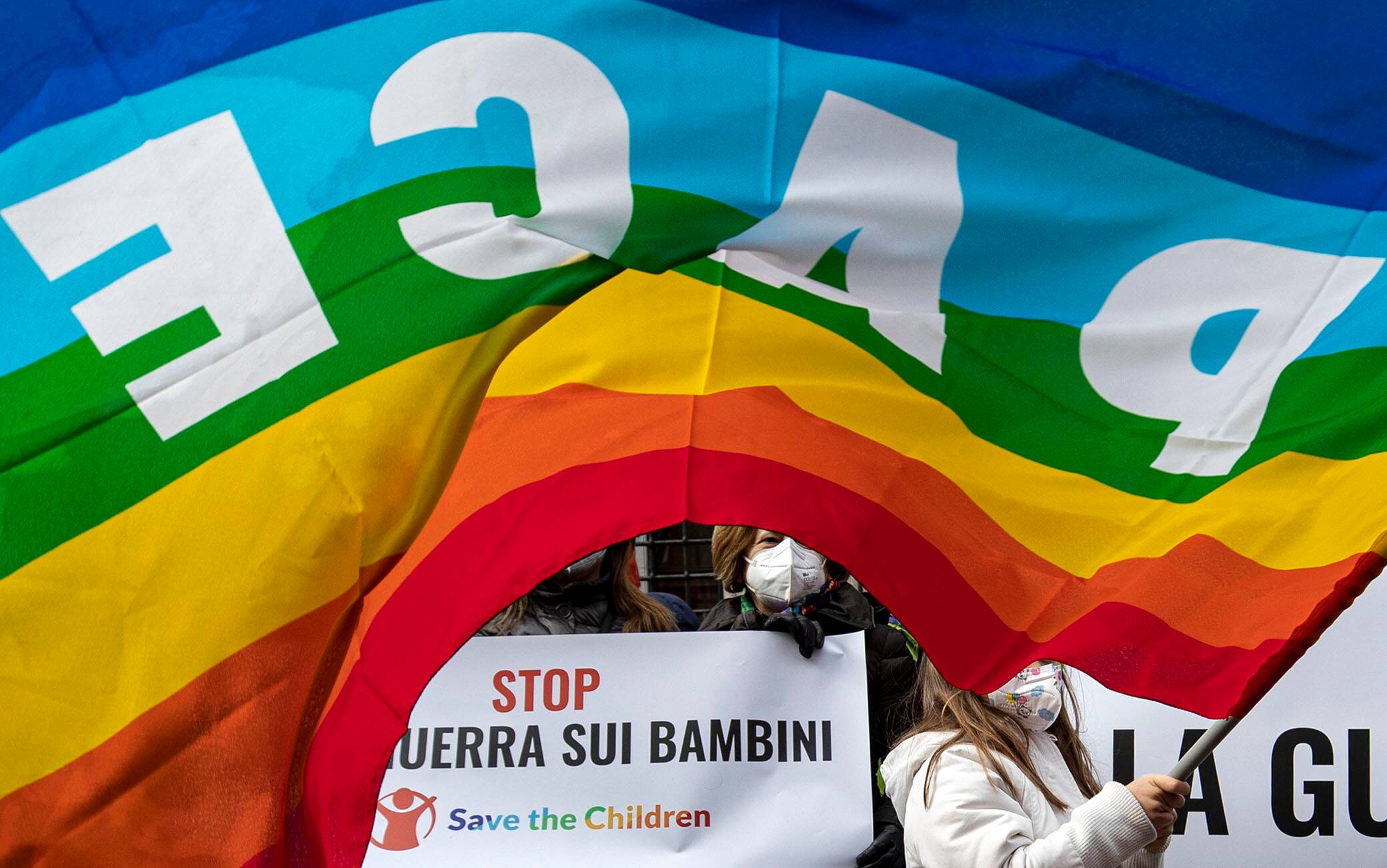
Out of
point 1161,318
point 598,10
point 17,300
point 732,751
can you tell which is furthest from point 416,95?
point 732,751

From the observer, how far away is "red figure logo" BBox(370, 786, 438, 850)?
3809 mm

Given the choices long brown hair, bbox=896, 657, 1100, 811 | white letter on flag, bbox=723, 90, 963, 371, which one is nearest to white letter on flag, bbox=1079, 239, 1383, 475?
white letter on flag, bbox=723, 90, 963, 371

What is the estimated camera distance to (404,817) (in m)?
3.84

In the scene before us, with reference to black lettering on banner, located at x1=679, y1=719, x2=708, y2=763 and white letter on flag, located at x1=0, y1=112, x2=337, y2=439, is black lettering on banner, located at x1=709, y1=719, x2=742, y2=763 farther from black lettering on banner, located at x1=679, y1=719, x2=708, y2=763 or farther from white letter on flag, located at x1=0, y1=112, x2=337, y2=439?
white letter on flag, located at x1=0, y1=112, x2=337, y2=439

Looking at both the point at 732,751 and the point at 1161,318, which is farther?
the point at 732,751

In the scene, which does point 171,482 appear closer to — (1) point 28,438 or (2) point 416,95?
(1) point 28,438

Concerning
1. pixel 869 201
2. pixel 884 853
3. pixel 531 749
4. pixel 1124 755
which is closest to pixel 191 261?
pixel 869 201

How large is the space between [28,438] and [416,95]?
699 mm

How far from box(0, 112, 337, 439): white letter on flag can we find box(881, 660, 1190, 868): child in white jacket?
174 cm

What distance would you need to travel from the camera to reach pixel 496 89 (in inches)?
76.7

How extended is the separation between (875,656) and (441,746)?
132cm

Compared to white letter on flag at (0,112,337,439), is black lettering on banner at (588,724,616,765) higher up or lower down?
higher up

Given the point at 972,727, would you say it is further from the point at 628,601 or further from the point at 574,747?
the point at 628,601

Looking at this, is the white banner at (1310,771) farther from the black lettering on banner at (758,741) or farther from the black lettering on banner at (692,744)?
the black lettering on banner at (692,744)
